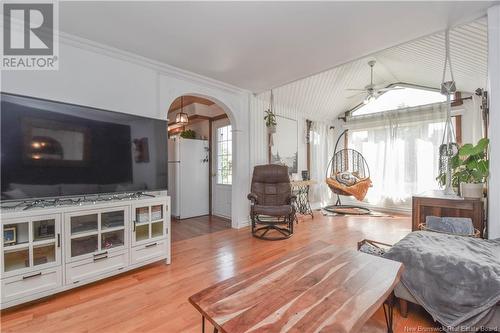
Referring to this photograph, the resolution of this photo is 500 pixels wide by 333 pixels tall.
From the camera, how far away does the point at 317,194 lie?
18.4 ft

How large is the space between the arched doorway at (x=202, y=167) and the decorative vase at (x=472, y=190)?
329 cm

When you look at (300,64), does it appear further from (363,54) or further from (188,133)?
(188,133)

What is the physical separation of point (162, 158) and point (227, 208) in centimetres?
230

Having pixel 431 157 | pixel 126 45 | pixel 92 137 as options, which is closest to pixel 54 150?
pixel 92 137

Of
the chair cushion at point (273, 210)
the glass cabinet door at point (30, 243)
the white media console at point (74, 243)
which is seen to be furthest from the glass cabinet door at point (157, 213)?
the chair cushion at point (273, 210)

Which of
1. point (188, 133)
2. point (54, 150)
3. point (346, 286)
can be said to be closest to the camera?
point (346, 286)

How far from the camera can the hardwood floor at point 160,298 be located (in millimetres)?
1525

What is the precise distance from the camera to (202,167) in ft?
15.9

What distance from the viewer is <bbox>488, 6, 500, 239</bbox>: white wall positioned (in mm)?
1833

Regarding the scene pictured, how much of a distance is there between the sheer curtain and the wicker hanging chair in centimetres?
21

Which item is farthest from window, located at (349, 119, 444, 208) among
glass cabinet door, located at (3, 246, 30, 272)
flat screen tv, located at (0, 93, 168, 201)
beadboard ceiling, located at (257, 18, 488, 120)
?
glass cabinet door, located at (3, 246, 30, 272)

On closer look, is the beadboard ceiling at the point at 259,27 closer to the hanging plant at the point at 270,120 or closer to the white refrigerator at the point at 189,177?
the hanging plant at the point at 270,120

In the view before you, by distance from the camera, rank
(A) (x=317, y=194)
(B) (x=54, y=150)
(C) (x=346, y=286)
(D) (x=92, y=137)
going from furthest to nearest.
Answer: (A) (x=317, y=194) < (D) (x=92, y=137) < (B) (x=54, y=150) < (C) (x=346, y=286)

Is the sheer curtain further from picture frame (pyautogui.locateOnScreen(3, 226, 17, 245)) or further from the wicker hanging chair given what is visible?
picture frame (pyautogui.locateOnScreen(3, 226, 17, 245))
